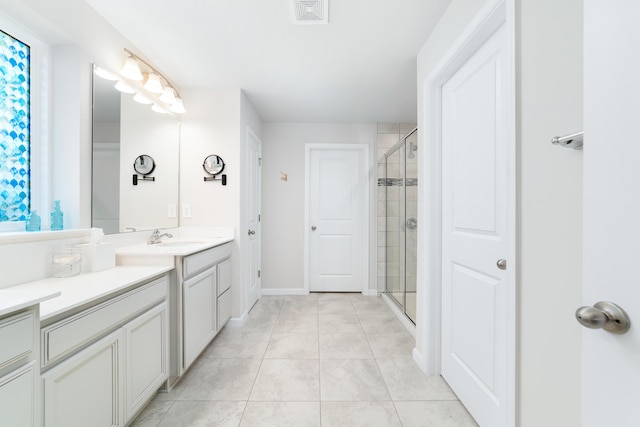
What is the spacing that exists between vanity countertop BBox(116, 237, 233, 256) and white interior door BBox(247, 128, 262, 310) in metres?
0.59

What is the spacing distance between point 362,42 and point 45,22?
1831 millimetres

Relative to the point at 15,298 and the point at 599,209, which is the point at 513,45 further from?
the point at 15,298

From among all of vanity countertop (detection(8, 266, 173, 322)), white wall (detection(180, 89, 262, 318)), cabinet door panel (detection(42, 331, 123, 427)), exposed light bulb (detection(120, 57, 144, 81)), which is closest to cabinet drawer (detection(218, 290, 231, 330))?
white wall (detection(180, 89, 262, 318))

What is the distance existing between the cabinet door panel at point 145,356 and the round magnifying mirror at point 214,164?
1.42 meters

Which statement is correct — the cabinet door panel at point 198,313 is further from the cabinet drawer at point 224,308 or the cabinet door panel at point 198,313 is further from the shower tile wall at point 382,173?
the shower tile wall at point 382,173

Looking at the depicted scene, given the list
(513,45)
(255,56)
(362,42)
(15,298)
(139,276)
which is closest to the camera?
(15,298)

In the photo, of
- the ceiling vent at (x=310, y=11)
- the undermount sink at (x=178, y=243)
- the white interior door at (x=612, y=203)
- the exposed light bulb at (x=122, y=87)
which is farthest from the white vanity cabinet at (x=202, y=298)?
the white interior door at (x=612, y=203)

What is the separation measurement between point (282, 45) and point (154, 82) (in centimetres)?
107

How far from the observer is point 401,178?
305 centimetres

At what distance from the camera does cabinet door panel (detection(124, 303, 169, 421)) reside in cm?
128

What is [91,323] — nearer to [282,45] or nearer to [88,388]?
[88,388]

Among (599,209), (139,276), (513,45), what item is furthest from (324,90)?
(599,209)

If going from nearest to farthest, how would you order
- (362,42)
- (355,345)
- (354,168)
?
(362,42)
(355,345)
(354,168)

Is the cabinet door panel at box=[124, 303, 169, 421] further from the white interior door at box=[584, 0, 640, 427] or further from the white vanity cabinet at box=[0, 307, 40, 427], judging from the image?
the white interior door at box=[584, 0, 640, 427]
